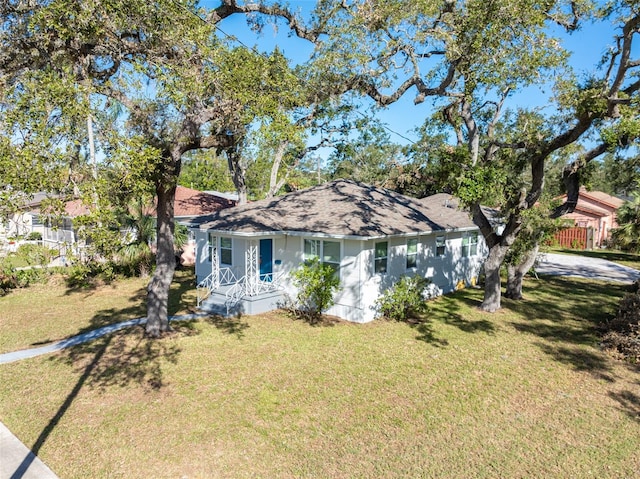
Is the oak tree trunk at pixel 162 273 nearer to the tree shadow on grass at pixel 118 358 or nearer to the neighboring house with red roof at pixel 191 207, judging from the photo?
the tree shadow on grass at pixel 118 358

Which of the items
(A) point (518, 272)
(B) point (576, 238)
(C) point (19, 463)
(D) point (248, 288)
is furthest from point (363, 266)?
(B) point (576, 238)

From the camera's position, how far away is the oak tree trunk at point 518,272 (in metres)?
15.4

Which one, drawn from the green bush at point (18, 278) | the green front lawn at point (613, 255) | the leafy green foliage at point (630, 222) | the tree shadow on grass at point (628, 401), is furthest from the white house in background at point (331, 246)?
the green front lawn at point (613, 255)

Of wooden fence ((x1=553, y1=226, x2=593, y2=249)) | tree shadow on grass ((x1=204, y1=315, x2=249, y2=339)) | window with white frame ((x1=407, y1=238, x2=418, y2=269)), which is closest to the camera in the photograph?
tree shadow on grass ((x1=204, y1=315, x2=249, y2=339))

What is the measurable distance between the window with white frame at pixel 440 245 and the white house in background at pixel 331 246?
0.13 ft

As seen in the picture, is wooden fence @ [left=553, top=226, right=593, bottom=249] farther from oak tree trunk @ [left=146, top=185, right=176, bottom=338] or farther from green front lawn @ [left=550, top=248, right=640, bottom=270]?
oak tree trunk @ [left=146, top=185, right=176, bottom=338]

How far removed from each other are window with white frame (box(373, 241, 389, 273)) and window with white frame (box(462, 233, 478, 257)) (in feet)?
19.4

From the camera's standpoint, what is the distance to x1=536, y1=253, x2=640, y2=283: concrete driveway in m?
20.8

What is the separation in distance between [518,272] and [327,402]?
36.4 feet

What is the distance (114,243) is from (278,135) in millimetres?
5092

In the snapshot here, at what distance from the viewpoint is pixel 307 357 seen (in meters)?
9.83

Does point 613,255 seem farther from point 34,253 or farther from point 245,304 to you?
point 34,253

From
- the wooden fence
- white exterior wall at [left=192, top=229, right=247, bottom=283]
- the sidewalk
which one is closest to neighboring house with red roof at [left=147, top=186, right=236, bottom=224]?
white exterior wall at [left=192, top=229, right=247, bottom=283]

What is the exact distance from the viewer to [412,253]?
586 inches
